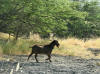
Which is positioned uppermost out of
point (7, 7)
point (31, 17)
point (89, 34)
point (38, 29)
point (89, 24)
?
point (7, 7)

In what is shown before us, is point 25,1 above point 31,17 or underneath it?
above

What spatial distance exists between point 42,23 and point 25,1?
9.46ft

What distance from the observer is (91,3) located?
37.2 metres

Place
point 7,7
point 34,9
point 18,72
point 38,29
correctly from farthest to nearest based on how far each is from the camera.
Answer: point 38,29 → point 34,9 → point 7,7 → point 18,72

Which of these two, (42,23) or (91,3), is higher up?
(42,23)

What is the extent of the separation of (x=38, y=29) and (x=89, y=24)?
15.0 meters

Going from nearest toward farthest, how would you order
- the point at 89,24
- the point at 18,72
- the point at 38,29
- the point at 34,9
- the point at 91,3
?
the point at 18,72 < the point at 34,9 < the point at 38,29 < the point at 89,24 < the point at 91,3

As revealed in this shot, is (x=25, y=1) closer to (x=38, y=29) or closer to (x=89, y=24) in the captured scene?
(x=38, y=29)

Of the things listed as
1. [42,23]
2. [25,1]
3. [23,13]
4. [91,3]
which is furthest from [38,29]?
[91,3]

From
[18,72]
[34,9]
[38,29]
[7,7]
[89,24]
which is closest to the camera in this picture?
[18,72]

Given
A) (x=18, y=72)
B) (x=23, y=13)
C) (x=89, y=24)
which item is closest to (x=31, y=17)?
(x=23, y=13)

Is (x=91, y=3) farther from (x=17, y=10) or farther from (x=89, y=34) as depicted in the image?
(x=17, y=10)

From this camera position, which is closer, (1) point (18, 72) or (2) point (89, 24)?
(1) point (18, 72)

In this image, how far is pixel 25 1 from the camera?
16891 mm
